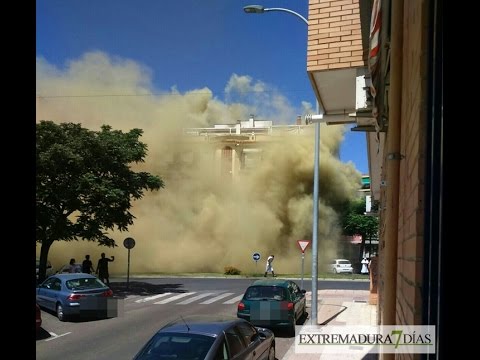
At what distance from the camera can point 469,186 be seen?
1104 mm

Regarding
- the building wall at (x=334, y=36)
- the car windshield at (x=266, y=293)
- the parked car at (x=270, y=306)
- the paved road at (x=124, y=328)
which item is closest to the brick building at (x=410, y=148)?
the building wall at (x=334, y=36)

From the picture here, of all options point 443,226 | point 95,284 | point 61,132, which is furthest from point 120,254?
point 443,226

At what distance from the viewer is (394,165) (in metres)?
2.06

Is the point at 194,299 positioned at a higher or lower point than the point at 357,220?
lower

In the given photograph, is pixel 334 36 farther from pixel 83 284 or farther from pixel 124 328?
pixel 83 284

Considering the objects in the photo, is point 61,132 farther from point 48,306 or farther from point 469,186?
point 469,186

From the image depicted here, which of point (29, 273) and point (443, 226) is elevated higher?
point (443, 226)

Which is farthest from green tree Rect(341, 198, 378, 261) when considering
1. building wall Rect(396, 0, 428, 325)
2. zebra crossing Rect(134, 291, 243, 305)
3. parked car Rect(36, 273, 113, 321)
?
building wall Rect(396, 0, 428, 325)

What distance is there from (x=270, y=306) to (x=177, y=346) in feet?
17.8

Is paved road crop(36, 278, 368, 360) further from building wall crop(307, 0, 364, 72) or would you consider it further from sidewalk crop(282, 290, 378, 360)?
building wall crop(307, 0, 364, 72)

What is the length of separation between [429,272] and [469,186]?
0.24 m

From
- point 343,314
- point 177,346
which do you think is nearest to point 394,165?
point 177,346

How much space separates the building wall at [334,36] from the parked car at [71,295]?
7754 mm

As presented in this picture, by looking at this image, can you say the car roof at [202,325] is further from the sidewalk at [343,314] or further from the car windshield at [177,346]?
the sidewalk at [343,314]
